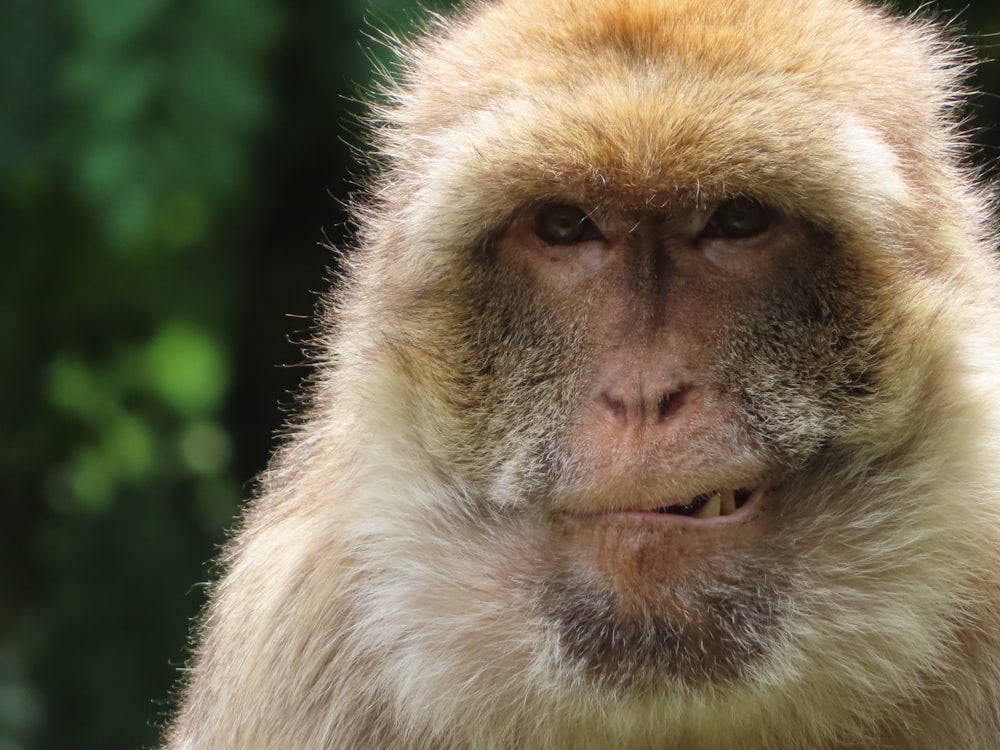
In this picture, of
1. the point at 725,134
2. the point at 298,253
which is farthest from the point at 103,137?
the point at 725,134

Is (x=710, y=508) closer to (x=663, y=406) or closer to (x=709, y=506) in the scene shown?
(x=709, y=506)

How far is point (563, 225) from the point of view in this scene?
2.96 metres

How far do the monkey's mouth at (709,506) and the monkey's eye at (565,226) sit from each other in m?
0.63

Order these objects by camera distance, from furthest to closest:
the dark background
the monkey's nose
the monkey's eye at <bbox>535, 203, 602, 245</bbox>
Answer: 1. the dark background
2. the monkey's eye at <bbox>535, 203, 602, 245</bbox>
3. the monkey's nose

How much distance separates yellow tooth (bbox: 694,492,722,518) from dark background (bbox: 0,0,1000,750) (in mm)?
3099

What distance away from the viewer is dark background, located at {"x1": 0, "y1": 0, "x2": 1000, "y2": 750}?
5.36 m

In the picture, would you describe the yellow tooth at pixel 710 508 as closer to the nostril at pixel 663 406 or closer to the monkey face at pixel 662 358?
the monkey face at pixel 662 358

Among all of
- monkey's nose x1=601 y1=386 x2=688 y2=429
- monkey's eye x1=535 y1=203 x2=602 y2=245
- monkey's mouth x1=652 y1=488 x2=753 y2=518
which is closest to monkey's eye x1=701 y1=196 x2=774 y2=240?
monkey's eye x1=535 y1=203 x2=602 y2=245

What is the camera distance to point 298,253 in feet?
25.3

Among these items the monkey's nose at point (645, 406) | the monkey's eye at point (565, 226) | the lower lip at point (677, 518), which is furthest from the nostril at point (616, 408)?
the monkey's eye at point (565, 226)

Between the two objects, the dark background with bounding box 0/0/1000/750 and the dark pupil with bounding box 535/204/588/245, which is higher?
the dark pupil with bounding box 535/204/588/245

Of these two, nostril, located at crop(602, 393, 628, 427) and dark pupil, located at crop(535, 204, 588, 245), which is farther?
dark pupil, located at crop(535, 204, 588, 245)

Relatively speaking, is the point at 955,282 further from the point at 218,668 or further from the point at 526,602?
the point at 218,668

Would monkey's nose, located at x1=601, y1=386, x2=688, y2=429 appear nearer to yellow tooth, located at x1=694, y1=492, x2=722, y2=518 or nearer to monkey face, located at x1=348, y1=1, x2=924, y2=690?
monkey face, located at x1=348, y1=1, x2=924, y2=690
